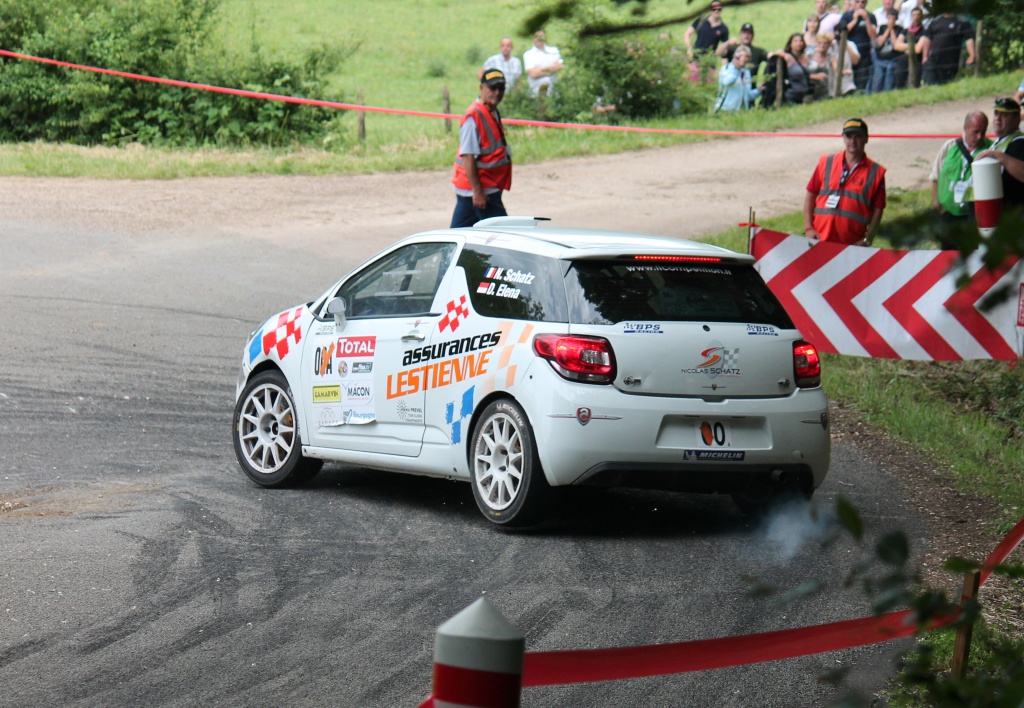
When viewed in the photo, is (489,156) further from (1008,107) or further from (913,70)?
(913,70)

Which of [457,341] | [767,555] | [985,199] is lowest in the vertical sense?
[767,555]

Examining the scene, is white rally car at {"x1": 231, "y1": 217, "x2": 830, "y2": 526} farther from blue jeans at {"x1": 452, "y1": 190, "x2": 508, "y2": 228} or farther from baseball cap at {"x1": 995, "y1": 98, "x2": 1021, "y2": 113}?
baseball cap at {"x1": 995, "y1": 98, "x2": 1021, "y2": 113}

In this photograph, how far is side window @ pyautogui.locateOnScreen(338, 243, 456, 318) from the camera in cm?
823

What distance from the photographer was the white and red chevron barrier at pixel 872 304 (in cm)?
1068

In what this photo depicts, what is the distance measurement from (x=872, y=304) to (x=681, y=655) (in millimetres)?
8451

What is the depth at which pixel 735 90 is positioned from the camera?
91.2 feet

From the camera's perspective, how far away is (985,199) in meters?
9.35

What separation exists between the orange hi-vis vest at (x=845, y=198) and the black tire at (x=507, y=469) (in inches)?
223

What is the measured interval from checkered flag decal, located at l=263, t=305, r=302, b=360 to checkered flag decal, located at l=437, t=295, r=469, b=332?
130 cm

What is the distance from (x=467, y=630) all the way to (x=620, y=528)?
5437mm

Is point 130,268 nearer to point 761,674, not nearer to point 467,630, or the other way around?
point 761,674

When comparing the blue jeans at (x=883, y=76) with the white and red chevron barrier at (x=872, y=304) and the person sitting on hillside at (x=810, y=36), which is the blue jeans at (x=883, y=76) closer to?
the person sitting on hillside at (x=810, y=36)

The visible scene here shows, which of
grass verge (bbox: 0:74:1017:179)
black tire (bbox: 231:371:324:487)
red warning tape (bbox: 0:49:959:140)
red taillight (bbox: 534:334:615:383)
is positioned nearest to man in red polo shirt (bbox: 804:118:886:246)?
black tire (bbox: 231:371:324:487)

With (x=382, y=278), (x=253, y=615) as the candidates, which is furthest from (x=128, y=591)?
(x=382, y=278)
